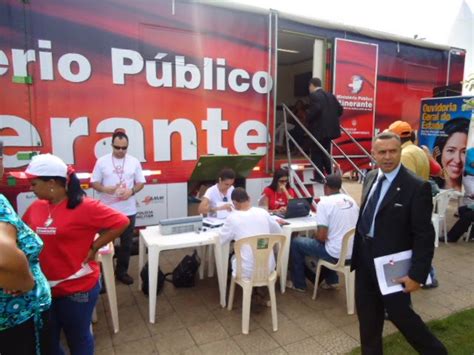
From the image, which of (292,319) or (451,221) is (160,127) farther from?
(451,221)

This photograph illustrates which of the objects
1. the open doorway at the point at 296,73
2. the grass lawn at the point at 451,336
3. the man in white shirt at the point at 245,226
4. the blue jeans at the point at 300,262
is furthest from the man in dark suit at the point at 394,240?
the open doorway at the point at 296,73

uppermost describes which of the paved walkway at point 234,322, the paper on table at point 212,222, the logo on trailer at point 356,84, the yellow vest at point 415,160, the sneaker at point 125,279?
the logo on trailer at point 356,84

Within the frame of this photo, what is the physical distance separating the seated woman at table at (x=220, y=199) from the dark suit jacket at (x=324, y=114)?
171cm

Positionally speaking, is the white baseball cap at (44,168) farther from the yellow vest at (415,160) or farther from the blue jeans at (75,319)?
the yellow vest at (415,160)

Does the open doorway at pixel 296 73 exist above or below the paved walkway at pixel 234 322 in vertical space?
above

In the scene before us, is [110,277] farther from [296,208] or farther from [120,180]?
[296,208]

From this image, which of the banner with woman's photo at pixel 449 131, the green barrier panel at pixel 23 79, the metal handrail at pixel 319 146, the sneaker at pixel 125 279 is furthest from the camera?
the banner with woman's photo at pixel 449 131

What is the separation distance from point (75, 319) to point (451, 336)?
2601mm

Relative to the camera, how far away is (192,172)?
4.14 m

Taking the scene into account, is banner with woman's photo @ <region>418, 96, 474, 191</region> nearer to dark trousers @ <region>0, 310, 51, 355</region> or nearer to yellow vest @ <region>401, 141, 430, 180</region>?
yellow vest @ <region>401, 141, 430, 180</region>

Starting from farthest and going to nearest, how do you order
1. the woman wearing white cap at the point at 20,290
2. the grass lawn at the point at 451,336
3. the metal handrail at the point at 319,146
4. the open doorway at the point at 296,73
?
the open doorway at the point at 296,73
the metal handrail at the point at 319,146
the grass lawn at the point at 451,336
the woman wearing white cap at the point at 20,290

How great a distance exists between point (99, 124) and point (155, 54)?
98 centimetres

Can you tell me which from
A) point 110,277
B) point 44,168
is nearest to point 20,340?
point 44,168

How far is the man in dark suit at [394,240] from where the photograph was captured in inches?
67.6
